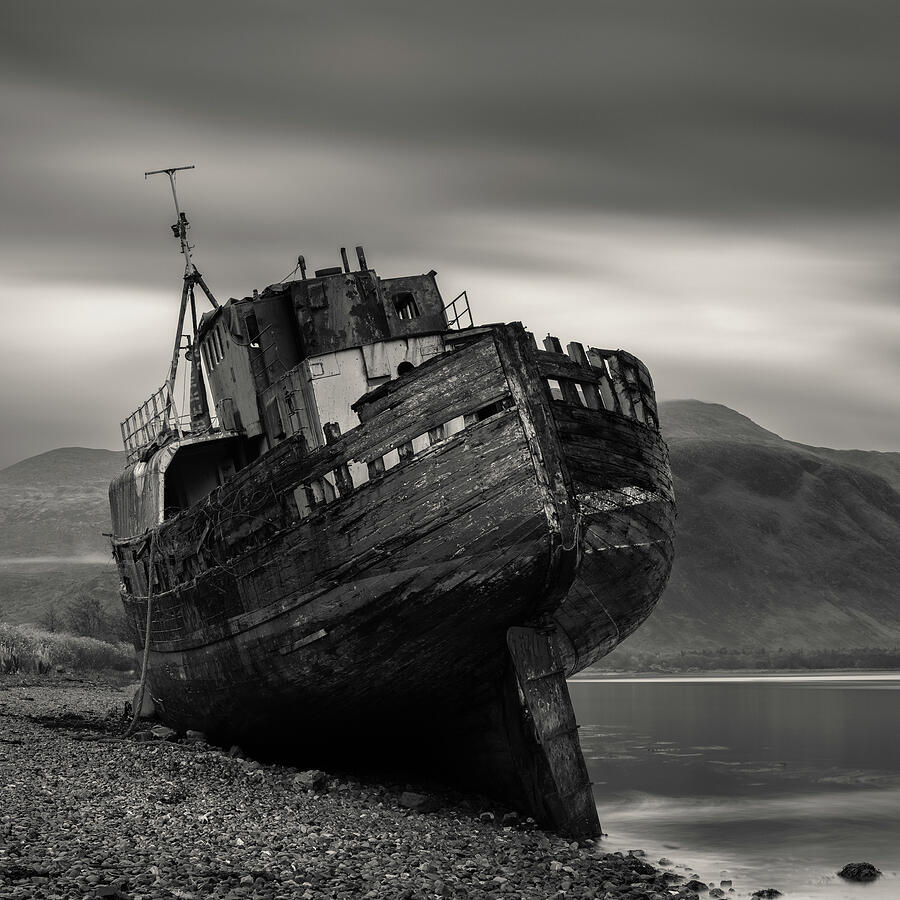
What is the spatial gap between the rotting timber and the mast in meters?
1.46

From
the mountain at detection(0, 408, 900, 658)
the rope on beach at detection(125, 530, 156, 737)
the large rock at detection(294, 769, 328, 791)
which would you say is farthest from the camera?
the mountain at detection(0, 408, 900, 658)

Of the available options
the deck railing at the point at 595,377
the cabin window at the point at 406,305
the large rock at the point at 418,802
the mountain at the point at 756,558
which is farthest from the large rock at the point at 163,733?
the mountain at the point at 756,558

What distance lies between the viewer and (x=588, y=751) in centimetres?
2209

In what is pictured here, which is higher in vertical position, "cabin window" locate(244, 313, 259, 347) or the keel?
"cabin window" locate(244, 313, 259, 347)

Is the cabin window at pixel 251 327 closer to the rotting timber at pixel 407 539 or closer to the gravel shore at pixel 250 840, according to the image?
the rotting timber at pixel 407 539

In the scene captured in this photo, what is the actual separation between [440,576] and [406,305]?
15.7ft

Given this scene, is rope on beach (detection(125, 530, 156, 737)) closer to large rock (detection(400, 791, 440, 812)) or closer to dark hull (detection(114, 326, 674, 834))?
dark hull (detection(114, 326, 674, 834))

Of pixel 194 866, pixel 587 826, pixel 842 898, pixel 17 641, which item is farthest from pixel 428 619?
pixel 17 641

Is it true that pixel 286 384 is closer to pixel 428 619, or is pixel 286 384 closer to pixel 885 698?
pixel 428 619

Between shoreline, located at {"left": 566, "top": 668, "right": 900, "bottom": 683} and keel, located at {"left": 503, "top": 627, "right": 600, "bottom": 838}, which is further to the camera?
shoreline, located at {"left": 566, "top": 668, "right": 900, "bottom": 683}

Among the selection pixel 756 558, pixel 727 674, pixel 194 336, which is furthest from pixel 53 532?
pixel 194 336

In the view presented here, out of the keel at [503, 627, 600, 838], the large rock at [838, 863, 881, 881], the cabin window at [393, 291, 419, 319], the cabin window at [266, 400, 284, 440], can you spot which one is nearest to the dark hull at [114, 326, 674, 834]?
the keel at [503, 627, 600, 838]

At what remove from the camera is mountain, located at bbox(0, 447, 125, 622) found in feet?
257

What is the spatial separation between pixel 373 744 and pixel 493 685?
7.42ft
